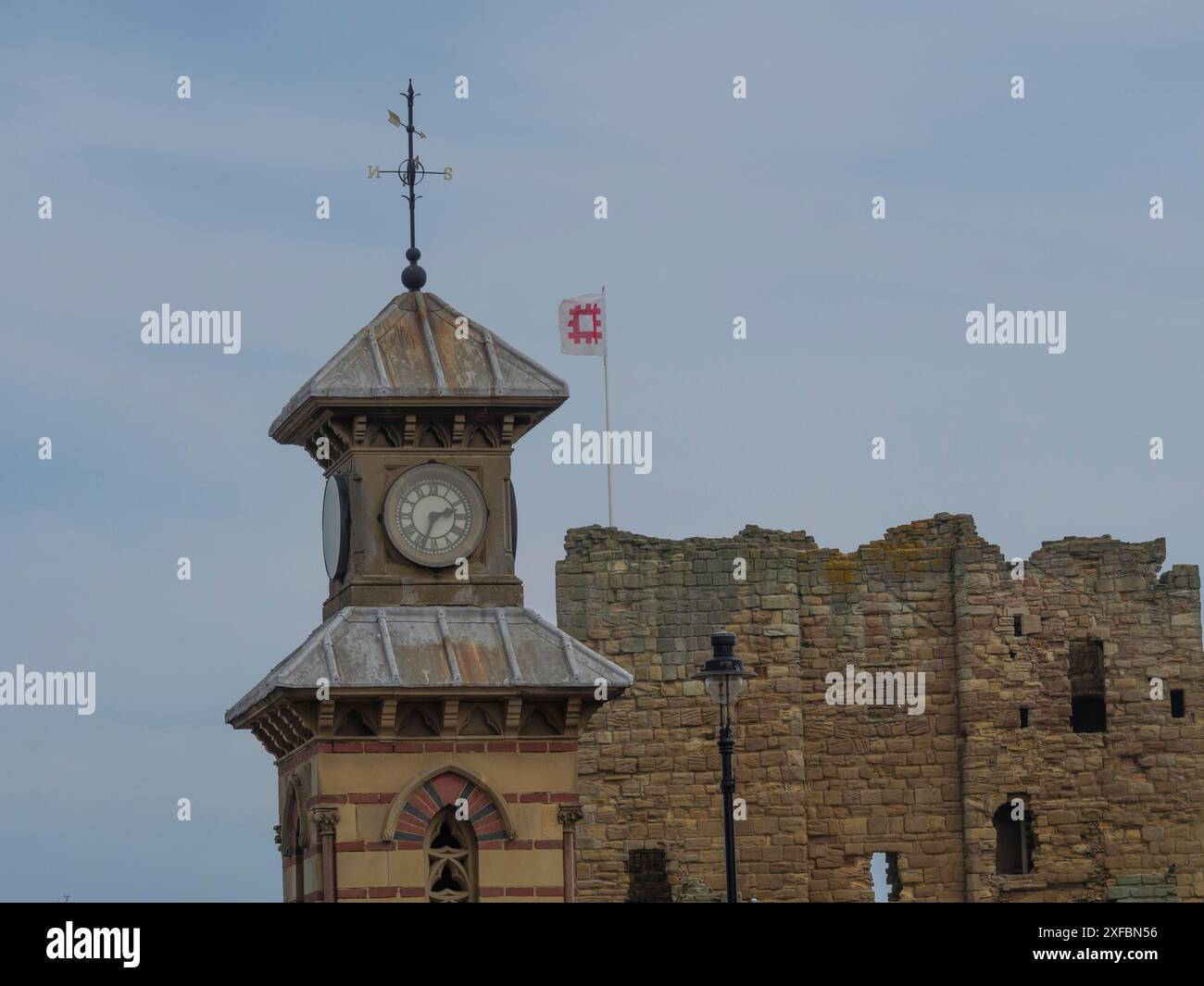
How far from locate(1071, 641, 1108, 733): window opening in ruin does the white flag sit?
A: 363 inches

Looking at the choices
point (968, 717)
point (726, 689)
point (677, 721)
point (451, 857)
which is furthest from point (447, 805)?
point (968, 717)

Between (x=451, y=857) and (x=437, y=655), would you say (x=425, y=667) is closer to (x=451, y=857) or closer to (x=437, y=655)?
(x=437, y=655)

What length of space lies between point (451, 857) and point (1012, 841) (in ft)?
100

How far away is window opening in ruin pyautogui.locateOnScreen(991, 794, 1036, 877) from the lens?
169 ft

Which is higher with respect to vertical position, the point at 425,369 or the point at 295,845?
the point at 425,369

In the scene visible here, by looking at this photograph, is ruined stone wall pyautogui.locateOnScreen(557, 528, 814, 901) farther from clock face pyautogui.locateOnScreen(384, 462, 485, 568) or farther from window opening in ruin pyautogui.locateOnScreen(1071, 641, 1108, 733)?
clock face pyautogui.locateOnScreen(384, 462, 485, 568)

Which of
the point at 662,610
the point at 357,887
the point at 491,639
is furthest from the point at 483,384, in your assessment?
the point at 662,610

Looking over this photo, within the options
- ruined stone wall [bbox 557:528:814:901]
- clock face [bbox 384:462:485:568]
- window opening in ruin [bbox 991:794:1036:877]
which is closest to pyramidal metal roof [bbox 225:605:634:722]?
clock face [bbox 384:462:485:568]

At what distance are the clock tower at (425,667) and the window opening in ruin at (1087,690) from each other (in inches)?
1177

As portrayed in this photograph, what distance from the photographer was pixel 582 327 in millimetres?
49875

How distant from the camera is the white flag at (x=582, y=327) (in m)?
49.8

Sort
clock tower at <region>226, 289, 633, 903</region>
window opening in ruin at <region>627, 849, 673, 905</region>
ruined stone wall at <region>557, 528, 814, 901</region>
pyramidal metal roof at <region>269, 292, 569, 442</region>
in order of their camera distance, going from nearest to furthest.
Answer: clock tower at <region>226, 289, 633, 903</region>
pyramidal metal roof at <region>269, 292, 569, 442</region>
window opening in ruin at <region>627, 849, 673, 905</region>
ruined stone wall at <region>557, 528, 814, 901</region>
